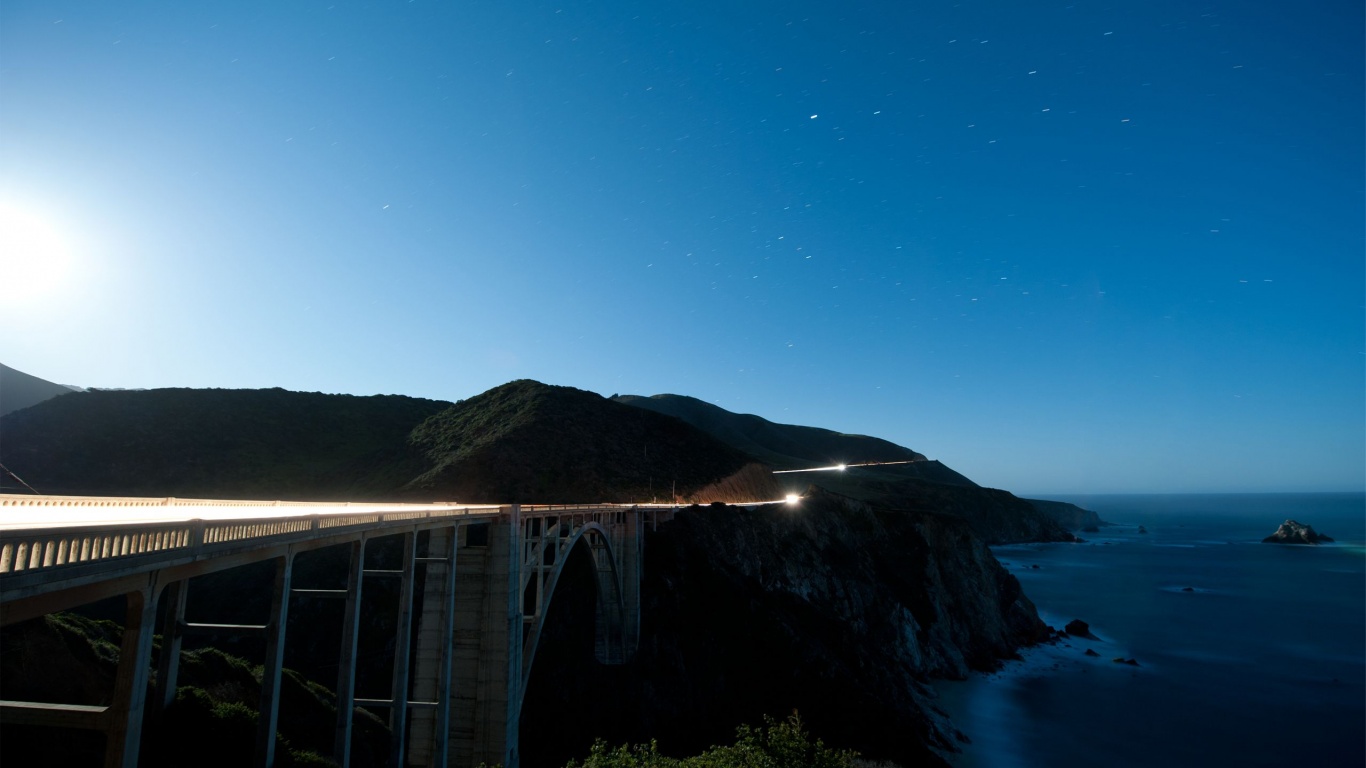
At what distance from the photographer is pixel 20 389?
158 meters

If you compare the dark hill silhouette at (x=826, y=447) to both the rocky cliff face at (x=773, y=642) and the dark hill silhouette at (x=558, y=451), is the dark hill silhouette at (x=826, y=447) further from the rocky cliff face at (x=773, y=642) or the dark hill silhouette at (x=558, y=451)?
the rocky cliff face at (x=773, y=642)

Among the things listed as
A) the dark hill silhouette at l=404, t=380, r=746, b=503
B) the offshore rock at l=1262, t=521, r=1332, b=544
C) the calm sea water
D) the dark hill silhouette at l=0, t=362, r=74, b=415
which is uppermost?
the dark hill silhouette at l=0, t=362, r=74, b=415

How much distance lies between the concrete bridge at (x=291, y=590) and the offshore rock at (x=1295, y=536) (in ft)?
633

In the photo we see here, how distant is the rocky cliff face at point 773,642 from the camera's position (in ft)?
117

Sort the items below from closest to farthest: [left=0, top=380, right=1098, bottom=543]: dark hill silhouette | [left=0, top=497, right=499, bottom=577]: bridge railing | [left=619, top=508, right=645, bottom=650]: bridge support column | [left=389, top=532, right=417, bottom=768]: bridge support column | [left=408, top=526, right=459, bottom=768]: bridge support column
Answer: [left=0, top=497, right=499, bottom=577]: bridge railing
[left=389, top=532, right=417, bottom=768]: bridge support column
[left=408, top=526, right=459, bottom=768]: bridge support column
[left=619, top=508, right=645, bottom=650]: bridge support column
[left=0, top=380, right=1098, bottom=543]: dark hill silhouette

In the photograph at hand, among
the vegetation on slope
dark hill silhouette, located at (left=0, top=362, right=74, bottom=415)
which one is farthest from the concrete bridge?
dark hill silhouette, located at (left=0, top=362, right=74, bottom=415)

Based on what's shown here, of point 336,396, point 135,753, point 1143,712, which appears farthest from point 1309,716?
point 336,396

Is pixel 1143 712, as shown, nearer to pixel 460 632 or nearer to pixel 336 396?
pixel 460 632

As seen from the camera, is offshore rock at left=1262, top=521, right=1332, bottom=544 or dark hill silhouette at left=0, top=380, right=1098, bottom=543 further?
offshore rock at left=1262, top=521, right=1332, bottom=544

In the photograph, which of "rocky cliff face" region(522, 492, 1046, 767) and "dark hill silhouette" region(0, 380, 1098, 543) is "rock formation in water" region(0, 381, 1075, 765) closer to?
"rocky cliff face" region(522, 492, 1046, 767)

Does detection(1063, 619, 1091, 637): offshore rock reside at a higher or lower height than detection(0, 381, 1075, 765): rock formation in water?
lower

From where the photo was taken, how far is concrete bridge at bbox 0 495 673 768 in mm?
6500

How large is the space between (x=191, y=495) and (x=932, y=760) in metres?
67.8

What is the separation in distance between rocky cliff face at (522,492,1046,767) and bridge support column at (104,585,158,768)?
29711 millimetres
